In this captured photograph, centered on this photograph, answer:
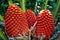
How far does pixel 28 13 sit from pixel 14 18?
0.09 meters

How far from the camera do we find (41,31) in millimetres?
927

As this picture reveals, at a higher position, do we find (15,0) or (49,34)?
(15,0)

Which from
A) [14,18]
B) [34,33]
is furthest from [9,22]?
Result: [34,33]

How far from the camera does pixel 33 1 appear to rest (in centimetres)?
126

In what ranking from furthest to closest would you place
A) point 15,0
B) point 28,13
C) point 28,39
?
point 15,0 → point 28,13 → point 28,39

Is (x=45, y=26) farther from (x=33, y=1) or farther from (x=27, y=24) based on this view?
(x=33, y=1)

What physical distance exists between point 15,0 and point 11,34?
1.10 ft

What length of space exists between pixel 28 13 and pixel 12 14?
99 mm

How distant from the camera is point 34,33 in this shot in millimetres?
877

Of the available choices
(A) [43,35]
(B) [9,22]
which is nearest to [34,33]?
(A) [43,35]

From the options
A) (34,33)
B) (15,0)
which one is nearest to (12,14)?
(34,33)

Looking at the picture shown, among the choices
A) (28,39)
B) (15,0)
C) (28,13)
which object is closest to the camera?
(28,39)

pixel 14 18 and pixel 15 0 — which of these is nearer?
pixel 14 18

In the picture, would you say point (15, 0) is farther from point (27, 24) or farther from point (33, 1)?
point (27, 24)
